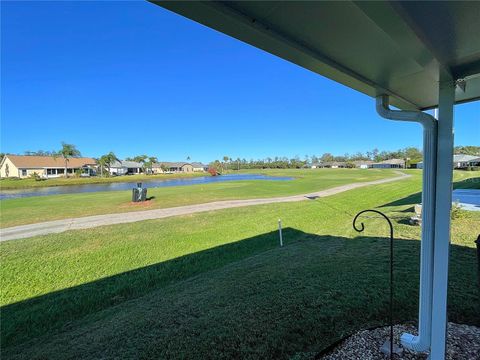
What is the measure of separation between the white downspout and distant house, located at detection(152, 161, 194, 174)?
90979 millimetres

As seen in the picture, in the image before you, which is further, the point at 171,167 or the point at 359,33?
the point at 171,167

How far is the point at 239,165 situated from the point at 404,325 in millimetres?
108106

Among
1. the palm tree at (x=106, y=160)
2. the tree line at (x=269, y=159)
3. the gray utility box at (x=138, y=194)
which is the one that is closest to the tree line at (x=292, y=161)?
the tree line at (x=269, y=159)

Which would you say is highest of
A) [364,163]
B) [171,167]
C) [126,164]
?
[126,164]

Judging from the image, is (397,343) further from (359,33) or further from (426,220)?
(359,33)

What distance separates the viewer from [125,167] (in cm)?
7825

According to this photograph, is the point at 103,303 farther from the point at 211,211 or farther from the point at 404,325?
the point at 211,211

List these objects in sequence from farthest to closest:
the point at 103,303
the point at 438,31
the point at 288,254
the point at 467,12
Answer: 1. the point at 288,254
2. the point at 103,303
3. the point at 438,31
4. the point at 467,12

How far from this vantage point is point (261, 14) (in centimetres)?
143

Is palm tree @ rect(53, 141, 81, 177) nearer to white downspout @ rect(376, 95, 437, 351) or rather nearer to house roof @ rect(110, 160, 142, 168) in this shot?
house roof @ rect(110, 160, 142, 168)

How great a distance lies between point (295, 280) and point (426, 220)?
2.45 meters

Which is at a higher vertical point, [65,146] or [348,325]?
[65,146]

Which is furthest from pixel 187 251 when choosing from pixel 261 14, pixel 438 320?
pixel 261 14

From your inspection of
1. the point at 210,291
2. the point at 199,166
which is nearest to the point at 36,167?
the point at 199,166
